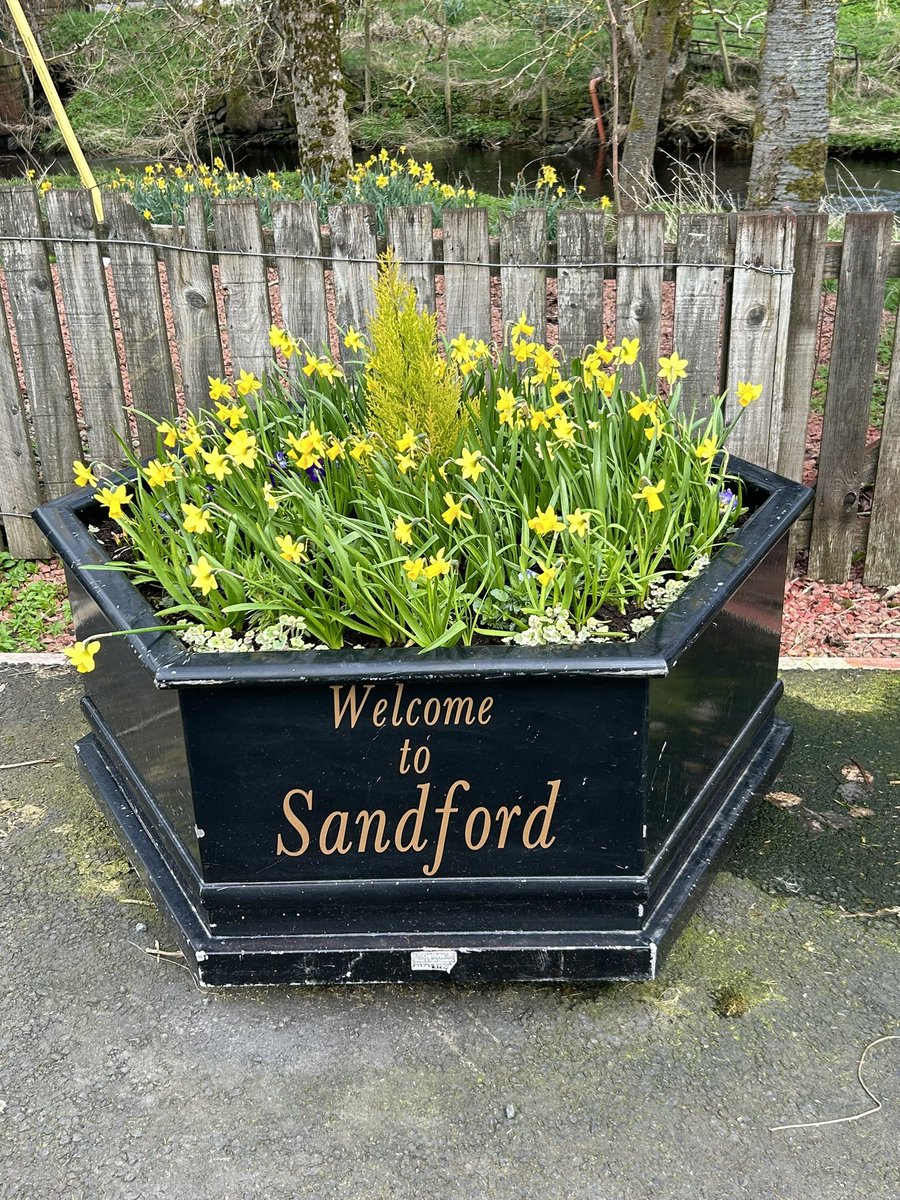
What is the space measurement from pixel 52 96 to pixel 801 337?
9.51ft

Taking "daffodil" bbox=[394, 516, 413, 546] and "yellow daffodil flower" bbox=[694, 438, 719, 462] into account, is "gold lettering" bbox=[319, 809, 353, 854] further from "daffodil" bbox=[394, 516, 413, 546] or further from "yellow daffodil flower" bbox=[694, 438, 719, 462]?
"yellow daffodil flower" bbox=[694, 438, 719, 462]

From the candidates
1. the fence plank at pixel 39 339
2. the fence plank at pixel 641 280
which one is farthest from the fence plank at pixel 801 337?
the fence plank at pixel 39 339

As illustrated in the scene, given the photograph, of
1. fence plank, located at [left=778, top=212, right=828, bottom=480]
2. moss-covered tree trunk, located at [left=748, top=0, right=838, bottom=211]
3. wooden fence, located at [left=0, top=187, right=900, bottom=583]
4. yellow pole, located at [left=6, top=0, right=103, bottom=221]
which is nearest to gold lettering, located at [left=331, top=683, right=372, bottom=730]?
wooden fence, located at [left=0, top=187, right=900, bottom=583]

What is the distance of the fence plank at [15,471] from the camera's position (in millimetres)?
4355

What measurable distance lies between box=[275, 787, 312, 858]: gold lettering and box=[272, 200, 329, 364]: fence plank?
213 centimetres

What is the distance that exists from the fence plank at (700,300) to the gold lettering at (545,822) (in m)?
2.21

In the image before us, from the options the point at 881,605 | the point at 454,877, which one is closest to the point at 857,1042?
the point at 454,877

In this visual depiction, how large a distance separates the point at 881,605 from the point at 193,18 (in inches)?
536

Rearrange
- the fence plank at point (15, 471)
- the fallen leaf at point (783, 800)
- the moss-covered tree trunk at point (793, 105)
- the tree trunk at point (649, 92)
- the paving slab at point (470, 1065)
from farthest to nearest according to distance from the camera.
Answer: the tree trunk at point (649, 92), the moss-covered tree trunk at point (793, 105), the fence plank at point (15, 471), the fallen leaf at point (783, 800), the paving slab at point (470, 1065)

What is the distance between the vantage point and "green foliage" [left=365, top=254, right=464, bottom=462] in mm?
2545

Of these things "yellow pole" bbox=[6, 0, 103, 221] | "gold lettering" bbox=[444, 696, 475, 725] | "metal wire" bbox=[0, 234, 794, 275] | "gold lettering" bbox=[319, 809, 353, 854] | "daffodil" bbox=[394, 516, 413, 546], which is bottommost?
"gold lettering" bbox=[319, 809, 353, 854]

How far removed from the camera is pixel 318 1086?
2172 millimetres

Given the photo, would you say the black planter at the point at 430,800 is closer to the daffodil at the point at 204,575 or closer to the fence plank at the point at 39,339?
the daffodil at the point at 204,575

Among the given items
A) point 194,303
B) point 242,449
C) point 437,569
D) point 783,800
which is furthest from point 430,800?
point 194,303
